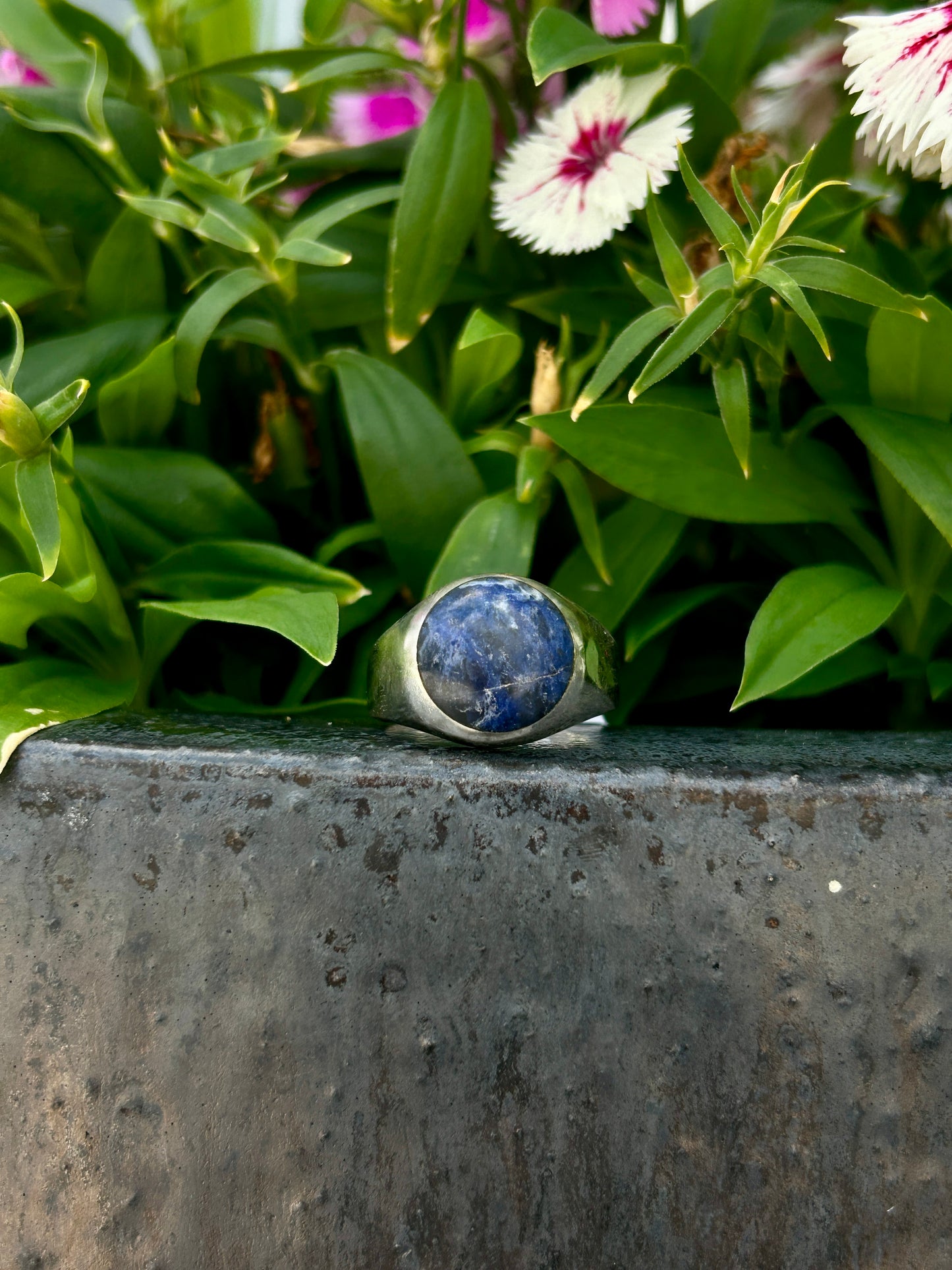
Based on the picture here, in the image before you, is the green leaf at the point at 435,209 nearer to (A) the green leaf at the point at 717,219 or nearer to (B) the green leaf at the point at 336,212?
(B) the green leaf at the point at 336,212

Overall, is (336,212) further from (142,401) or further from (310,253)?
(142,401)

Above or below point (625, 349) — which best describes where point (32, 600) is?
below

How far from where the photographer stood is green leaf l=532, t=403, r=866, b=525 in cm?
53

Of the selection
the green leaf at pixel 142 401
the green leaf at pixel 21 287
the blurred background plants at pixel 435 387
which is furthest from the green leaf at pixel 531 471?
the green leaf at pixel 21 287

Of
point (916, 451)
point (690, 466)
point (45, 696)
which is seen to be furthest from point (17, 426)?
point (916, 451)

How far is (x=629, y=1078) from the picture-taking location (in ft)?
1.33

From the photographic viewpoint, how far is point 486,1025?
409 millimetres

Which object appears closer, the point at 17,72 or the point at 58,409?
the point at 58,409

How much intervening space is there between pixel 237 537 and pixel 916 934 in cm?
45

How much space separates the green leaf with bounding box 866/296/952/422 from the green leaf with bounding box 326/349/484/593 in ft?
0.79

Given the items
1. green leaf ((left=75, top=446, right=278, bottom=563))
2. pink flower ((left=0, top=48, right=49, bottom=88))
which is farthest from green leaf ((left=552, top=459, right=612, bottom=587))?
pink flower ((left=0, top=48, right=49, bottom=88))

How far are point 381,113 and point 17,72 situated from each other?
0.30 m

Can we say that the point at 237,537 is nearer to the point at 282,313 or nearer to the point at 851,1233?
the point at 282,313

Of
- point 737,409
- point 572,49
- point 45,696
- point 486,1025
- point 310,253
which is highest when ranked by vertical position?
point 572,49
